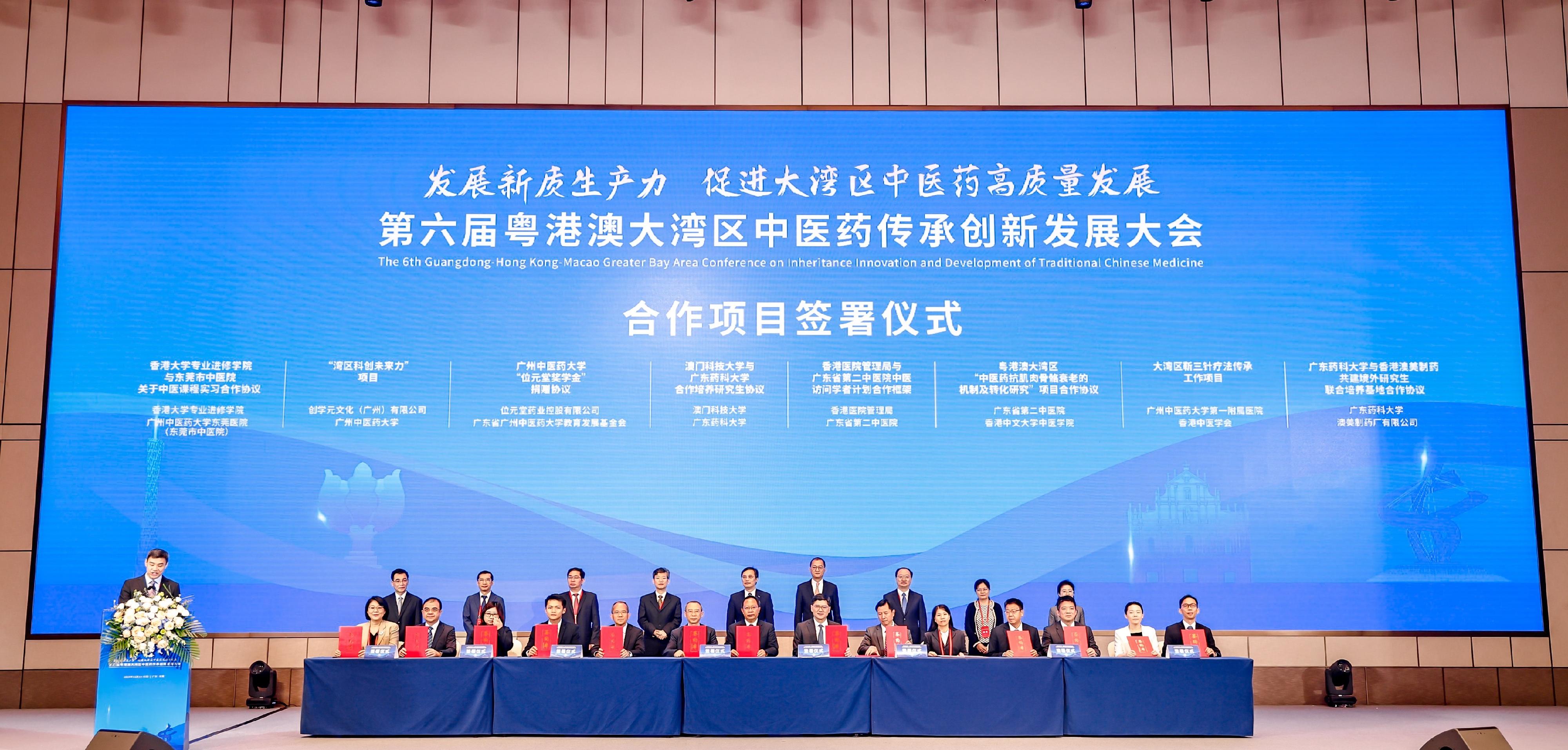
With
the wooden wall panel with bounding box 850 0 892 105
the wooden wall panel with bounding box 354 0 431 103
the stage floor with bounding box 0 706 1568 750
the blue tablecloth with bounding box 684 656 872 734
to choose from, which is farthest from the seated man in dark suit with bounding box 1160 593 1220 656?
the wooden wall panel with bounding box 354 0 431 103

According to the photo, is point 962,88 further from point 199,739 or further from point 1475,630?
point 199,739

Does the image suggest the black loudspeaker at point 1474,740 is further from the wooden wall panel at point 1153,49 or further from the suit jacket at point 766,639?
the wooden wall panel at point 1153,49

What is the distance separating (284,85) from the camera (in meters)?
6.68

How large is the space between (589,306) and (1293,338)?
4.22 metres

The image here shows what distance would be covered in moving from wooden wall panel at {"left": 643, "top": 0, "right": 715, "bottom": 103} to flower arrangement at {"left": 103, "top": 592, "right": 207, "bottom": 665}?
151 inches

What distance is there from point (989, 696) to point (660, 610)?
1.94m

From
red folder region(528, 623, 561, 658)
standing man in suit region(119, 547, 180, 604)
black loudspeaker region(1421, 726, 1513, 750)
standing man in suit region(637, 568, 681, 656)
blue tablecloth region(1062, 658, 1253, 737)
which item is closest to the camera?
black loudspeaker region(1421, 726, 1513, 750)

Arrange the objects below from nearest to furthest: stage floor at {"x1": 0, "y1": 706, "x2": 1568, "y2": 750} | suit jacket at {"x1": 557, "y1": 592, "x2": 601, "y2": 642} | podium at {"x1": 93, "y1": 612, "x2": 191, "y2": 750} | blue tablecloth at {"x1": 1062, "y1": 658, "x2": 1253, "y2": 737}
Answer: podium at {"x1": 93, "y1": 612, "x2": 191, "y2": 750} < stage floor at {"x1": 0, "y1": 706, "x2": 1568, "y2": 750} < blue tablecloth at {"x1": 1062, "y1": 658, "x2": 1253, "y2": 737} < suit jacket at {"x1": 557, "y1": 592, "x2": 601, "y2": 642}

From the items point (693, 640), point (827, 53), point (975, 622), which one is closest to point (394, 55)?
point (827, 53)

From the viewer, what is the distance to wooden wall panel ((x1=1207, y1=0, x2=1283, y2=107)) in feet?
22.2

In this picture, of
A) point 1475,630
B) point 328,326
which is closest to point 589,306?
point 328,326

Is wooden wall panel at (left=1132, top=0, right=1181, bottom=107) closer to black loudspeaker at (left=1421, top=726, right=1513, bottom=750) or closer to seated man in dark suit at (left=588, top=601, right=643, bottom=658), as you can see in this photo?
seated man in dark suit at (left=588, top=601, right=643, bottom=658)

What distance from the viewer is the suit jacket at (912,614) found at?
598cm

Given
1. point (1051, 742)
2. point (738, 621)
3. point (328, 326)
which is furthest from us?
point (328, 326)
